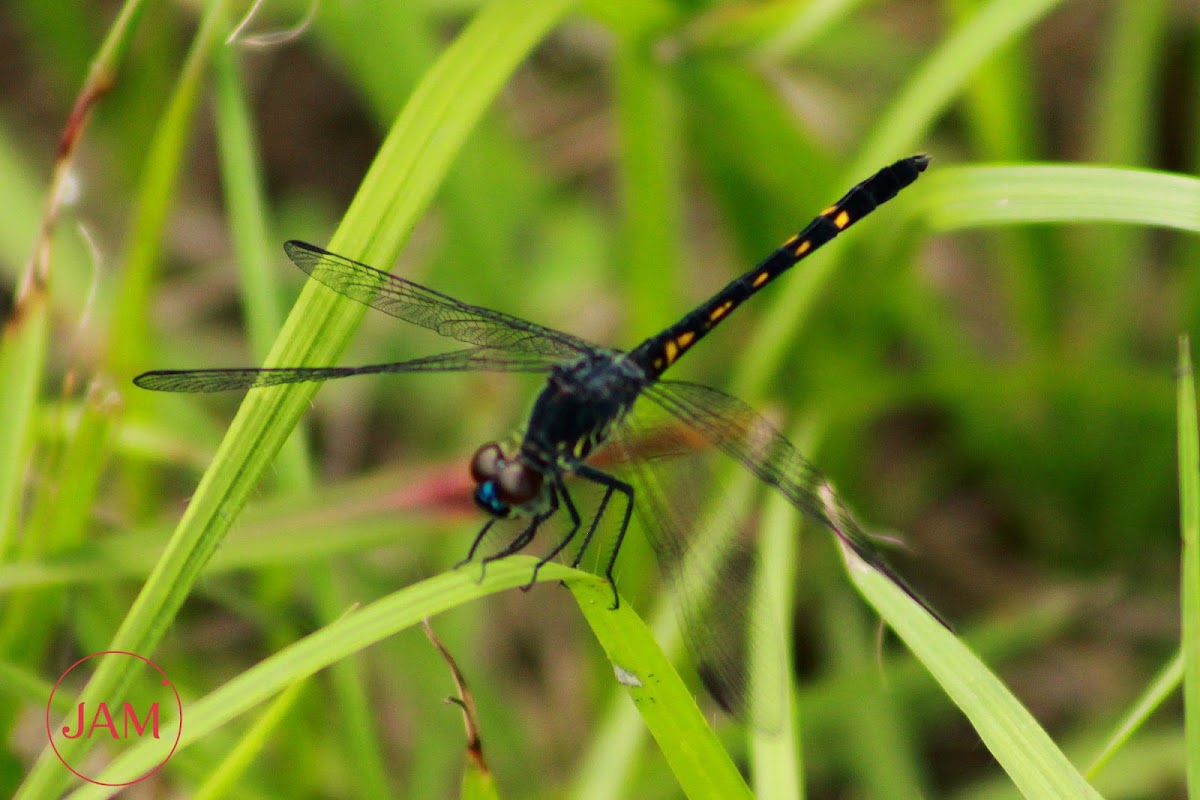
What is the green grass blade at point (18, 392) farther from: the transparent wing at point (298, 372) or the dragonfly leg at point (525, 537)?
the dragonfly leg at point (525, 537)

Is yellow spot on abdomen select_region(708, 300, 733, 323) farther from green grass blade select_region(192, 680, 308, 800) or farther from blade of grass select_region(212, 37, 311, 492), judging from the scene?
green grass blade select_region(192, 680, 308, 800)

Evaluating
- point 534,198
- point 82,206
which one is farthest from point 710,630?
point 82,206

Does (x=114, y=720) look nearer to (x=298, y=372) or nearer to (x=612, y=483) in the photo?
(x=298, y=372)

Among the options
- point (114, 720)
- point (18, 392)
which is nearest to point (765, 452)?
point (114, 720)

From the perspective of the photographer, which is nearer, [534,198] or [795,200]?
[795,200]

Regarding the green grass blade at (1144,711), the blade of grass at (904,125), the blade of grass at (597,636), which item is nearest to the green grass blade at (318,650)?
the blade of grass at (597,636)

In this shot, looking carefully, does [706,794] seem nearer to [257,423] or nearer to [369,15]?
[257,423]

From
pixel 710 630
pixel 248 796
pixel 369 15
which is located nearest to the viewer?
pixel 710 630
